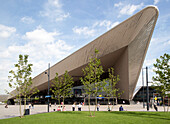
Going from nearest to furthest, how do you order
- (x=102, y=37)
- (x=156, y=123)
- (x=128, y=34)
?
(x=156, y=123), (x=128, y=34), (x=102, y=37)

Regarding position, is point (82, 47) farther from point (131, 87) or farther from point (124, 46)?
point (131, 87)

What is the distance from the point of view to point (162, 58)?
53.0ft

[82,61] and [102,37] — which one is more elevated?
[102,37]

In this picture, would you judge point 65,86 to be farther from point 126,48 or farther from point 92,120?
point 126,48

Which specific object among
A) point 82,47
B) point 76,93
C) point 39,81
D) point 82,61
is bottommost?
point 76,93

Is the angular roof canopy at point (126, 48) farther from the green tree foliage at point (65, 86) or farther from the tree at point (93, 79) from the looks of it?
the tree at point (93, 79)

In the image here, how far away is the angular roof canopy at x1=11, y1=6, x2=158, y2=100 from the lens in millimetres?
24298

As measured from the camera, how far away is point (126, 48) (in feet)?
101

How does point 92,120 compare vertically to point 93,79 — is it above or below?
below

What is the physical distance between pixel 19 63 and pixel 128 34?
16885 millimetres

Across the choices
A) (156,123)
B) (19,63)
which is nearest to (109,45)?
(19,63)

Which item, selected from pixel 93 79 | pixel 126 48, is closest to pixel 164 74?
pixel 93 79

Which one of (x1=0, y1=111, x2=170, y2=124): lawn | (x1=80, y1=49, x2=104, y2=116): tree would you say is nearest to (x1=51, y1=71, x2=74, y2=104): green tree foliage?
(x1=80, y1=49, x2=104, y2=116): tree

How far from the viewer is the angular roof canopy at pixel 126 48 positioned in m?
24.3
